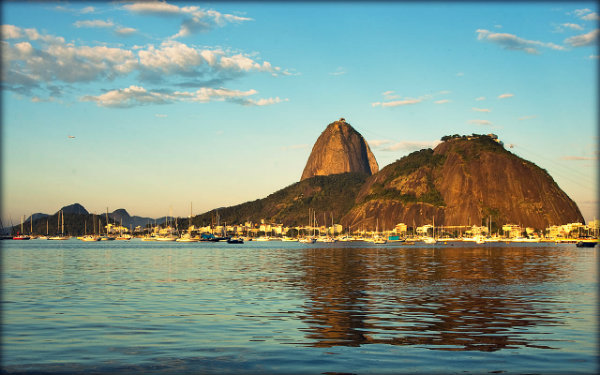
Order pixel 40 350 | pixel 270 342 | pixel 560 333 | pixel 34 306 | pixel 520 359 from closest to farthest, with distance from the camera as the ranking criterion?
pixel 520 359 < pixel 40 350 < pixel 270 342 < pixel 560 333 < pixel 34 306

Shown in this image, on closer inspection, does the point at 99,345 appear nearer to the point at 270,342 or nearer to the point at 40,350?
the point at 40,350

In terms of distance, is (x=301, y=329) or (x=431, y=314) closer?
(x=301, y=329)

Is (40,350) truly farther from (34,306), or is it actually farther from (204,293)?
(204,293)

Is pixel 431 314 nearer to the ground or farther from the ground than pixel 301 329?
nearer to the ground

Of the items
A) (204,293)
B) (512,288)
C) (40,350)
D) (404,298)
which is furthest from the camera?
(512,288)

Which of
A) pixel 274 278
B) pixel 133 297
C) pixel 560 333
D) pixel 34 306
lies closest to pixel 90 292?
pixel 133 297

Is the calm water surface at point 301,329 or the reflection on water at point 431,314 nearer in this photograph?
the calm water surface at point 301,329

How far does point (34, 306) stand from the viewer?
117 feet

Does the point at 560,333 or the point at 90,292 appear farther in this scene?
the point at 90,292

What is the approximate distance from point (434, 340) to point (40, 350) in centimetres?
1636

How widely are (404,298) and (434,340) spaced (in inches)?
631

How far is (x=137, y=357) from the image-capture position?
20.7 m

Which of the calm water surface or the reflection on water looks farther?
the reflection on water

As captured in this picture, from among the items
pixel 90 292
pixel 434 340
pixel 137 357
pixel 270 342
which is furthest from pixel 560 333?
pixel 90 292
